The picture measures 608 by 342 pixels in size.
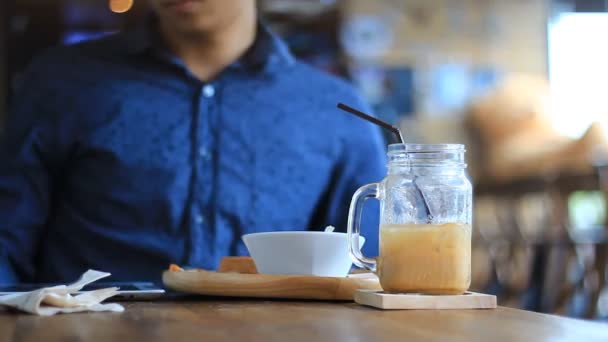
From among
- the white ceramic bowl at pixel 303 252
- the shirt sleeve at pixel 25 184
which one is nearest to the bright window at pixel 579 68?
the shirt sleeve at pixel 25 184

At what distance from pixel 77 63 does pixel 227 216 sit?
1.56 feet

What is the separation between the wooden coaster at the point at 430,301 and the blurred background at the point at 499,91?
116 inches

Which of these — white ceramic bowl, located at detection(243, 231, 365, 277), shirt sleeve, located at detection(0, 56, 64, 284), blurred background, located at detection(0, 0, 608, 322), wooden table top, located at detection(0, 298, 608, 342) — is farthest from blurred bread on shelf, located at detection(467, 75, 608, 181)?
wooden table top, located at detection(0, 298, 608, 342)

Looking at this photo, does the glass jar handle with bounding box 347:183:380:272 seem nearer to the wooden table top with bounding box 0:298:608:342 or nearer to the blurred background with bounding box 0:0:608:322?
the wooden table top with bounding box 0:298:608:342

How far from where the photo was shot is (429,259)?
867mm

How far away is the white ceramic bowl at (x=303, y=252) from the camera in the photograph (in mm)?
1011

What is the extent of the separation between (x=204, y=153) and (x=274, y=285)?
0.75 metres

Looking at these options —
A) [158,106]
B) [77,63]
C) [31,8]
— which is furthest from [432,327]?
[31,8]

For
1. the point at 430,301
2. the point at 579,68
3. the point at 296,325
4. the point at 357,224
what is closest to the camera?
the point at 296,325

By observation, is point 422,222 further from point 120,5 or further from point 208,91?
point 120,5

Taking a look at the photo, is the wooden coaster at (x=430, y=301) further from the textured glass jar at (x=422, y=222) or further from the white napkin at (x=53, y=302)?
the white napkin at (x=53, y=302)

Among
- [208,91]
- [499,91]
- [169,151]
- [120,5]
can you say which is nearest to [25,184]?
[169,151]

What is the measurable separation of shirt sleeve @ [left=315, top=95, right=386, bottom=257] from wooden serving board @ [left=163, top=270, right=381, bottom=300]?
671 mm

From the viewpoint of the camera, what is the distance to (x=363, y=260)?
3.08 feet
